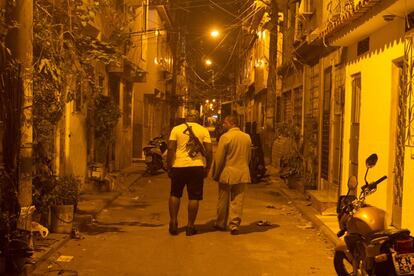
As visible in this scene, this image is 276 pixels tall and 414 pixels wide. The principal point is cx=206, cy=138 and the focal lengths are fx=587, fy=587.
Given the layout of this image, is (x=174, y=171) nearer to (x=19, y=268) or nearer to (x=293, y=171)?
(x=19, y=268)

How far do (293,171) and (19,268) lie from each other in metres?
10.8

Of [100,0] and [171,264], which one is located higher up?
[100,0]

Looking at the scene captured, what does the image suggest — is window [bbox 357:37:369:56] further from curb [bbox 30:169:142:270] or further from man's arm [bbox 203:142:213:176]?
curb [bbox 30:169:142:270]

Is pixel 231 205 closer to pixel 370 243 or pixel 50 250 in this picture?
pixel 50 250

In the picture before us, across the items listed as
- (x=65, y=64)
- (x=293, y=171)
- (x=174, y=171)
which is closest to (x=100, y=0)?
(x=65, y=64)

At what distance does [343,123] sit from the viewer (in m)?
13.2

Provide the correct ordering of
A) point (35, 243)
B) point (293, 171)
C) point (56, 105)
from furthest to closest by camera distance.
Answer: point (293, 171) < point (56, 105) < point (35, 243)

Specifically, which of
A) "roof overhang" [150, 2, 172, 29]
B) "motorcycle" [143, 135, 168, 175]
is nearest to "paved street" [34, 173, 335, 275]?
"motorcycle" [143, 135, 168, 175]

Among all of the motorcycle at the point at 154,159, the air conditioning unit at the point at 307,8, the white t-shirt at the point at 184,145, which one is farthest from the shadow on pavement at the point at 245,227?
the motorcycle at the point at 154,159

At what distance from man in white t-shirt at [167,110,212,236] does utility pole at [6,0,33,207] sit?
318 centimetres

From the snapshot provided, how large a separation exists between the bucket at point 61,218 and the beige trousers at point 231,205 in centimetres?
254

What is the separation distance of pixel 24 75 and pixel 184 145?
3.54 meters

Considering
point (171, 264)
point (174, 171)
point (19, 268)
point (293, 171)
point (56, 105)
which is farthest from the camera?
point (293, 171)

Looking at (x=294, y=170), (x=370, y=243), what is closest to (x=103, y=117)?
(x=294, y=170)
